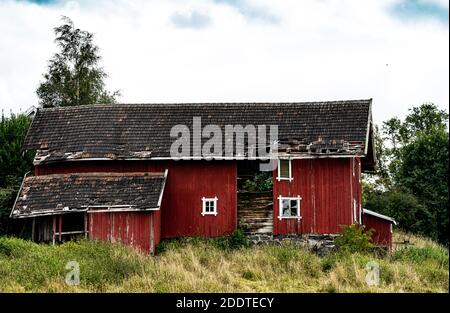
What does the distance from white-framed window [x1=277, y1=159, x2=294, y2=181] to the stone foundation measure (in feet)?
7.44

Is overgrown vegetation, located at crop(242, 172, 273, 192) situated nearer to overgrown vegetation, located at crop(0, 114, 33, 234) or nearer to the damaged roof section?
the damaged roof section

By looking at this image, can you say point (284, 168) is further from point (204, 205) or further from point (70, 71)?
point (70, 71)

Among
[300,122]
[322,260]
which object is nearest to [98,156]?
[300,122]

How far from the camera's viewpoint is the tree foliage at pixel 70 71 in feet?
150

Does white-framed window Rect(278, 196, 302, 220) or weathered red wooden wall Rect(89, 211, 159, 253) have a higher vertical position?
white-framed window Rect(278, 196, 302, 220)

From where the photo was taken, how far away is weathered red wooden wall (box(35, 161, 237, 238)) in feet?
105

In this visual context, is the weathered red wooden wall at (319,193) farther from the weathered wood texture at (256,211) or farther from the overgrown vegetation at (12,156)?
the overgrown vegetation at (12,156)

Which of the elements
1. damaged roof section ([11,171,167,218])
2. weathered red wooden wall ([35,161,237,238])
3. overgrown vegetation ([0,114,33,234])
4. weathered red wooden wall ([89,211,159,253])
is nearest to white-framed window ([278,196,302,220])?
weathered red wooden wall ([35,161,237,238])

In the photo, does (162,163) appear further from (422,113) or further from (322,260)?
(422,113)

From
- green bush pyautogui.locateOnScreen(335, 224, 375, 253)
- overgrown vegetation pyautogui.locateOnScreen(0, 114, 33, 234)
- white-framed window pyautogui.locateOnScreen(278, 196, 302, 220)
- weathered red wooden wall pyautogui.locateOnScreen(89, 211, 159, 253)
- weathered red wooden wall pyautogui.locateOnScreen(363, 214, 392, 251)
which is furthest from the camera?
overgrown vegetation pyautogui.locateOnScreen(0, 114, 33, 234)

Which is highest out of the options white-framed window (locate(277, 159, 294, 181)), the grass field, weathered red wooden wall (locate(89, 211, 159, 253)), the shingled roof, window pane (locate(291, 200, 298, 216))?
the shingled roof

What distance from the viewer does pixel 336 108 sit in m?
33.2

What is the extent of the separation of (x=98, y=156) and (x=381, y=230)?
1196 cm

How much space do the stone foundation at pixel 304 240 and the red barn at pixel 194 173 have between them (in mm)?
214
